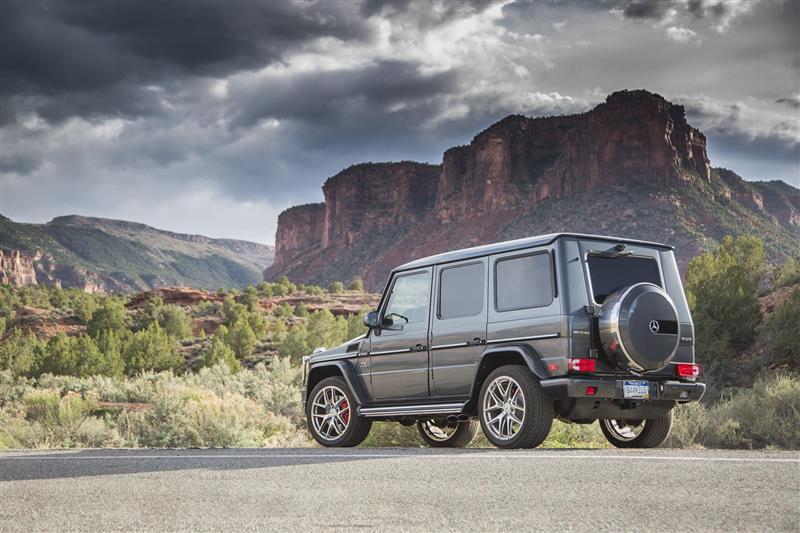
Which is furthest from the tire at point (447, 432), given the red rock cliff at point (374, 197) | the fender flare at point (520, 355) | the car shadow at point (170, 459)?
the red rock cliff at point (374, 197)

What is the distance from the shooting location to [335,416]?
35.3ft

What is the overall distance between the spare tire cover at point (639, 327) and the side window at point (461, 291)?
4.89 ft

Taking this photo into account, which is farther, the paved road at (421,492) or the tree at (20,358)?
the tree at (20,358)

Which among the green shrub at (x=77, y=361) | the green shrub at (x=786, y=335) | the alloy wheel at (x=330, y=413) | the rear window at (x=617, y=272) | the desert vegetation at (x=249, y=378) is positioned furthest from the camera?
the green shrub at (x=77, y=361)

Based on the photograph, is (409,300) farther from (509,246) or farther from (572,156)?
(572,156)

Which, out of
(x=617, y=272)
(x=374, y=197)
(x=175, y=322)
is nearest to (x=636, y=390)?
(x=617, y=272)

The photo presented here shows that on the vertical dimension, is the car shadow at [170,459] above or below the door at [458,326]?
below

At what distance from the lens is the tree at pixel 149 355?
152 ft

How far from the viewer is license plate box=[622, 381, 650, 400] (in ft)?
28.3

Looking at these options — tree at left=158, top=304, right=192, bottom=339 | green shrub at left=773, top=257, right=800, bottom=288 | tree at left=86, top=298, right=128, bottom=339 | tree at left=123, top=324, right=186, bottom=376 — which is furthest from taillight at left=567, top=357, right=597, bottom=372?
tree at left=86, top=298, right=128, bottom=339


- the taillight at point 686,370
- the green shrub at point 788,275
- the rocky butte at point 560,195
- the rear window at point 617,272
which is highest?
the rocky butte at point 560,195

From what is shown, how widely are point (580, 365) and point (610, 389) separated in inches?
16.9

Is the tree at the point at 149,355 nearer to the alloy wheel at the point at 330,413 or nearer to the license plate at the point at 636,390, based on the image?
the alloy wheel at the point at 330,413

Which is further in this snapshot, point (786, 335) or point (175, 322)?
point (175, 322)
